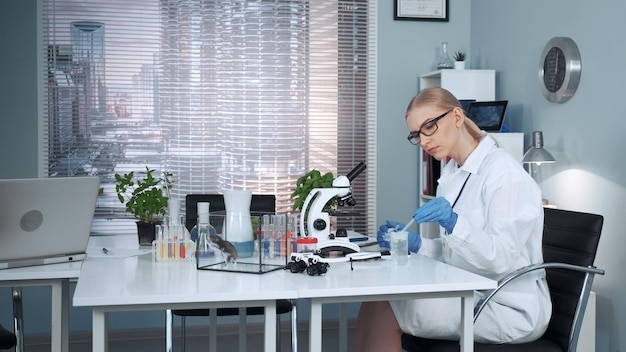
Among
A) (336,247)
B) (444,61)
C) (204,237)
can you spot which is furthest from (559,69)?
(204,237)

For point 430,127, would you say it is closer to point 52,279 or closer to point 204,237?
point 204,237

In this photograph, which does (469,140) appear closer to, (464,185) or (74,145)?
(464,185)

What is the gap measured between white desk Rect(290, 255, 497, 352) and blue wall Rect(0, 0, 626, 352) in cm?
138

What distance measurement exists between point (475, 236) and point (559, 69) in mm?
1693

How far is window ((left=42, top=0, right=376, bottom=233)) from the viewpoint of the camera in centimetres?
452

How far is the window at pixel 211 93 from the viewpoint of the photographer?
452cm

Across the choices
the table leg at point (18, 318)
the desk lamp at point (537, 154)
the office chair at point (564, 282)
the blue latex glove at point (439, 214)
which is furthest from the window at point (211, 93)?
the blue latex glove at point (439, 214)

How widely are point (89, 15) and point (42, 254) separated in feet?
7.94

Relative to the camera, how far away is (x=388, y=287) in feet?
6.86

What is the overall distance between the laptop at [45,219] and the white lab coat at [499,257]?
1104mm

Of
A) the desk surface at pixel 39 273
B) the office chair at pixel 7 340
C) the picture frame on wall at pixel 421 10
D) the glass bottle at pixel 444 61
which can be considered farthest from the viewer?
the picture frame on wall at pixel 421 10

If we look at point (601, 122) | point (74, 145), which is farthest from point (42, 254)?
point (601, 122)

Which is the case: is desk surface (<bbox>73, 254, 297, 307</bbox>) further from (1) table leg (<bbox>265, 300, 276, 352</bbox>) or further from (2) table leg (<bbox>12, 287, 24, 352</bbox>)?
(2) table leg (<bbox>12, 287, 24, 352</bbox>)

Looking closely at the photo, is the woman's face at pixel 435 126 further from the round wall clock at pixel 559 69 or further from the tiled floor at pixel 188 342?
the tiled floor at pixel 188 342
